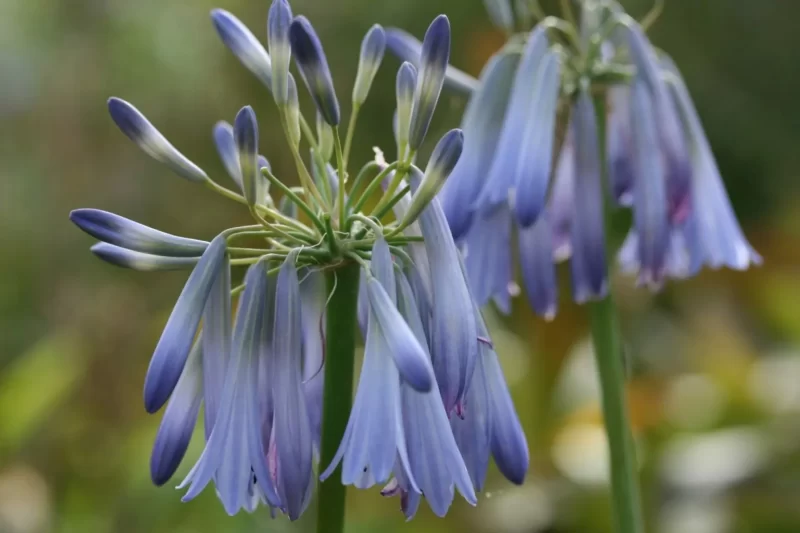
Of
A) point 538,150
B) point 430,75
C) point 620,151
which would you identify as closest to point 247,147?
point 430,75

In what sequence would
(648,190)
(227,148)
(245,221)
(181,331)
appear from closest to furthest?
(181,331), (227,148), (648,190), (245,221)

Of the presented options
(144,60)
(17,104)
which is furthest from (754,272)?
(17,104)

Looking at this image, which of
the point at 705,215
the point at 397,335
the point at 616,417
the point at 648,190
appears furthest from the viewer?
the point at 705,215

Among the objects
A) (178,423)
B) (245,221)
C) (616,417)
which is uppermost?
(178,423)

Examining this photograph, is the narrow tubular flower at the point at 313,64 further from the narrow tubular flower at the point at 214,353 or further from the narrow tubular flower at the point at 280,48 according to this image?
the narrow tubular flower at the point at 214,353

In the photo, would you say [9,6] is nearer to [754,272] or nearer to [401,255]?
[754,272]

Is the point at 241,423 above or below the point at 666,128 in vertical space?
below

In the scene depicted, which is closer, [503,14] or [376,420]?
[376,420]

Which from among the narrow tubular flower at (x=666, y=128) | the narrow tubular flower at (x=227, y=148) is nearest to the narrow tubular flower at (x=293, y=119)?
the narrow tubular flower at (x=227, y=148)

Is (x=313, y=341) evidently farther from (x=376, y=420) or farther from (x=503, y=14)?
(x=503, y=14)
